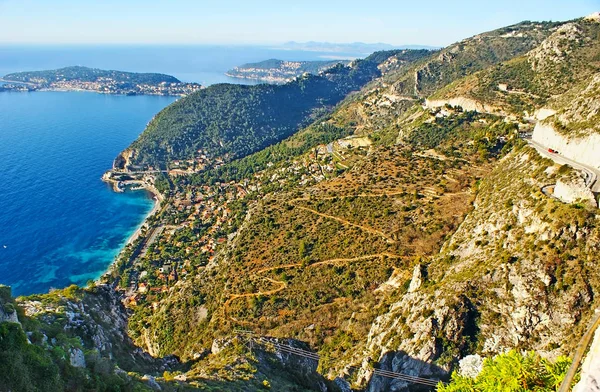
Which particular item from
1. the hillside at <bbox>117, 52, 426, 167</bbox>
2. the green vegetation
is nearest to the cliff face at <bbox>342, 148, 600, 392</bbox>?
the green vegetation

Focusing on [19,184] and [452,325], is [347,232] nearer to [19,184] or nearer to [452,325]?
[452,325]

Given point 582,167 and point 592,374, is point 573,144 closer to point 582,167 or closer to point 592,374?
point 582,167

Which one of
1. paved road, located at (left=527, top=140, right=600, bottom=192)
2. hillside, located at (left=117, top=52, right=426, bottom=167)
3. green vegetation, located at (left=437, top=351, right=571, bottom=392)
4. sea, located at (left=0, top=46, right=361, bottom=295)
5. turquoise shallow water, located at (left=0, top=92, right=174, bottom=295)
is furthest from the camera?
hillside, located at (left=117, top=52, right=426, bottom=167)

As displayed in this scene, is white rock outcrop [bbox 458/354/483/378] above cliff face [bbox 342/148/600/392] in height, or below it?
below

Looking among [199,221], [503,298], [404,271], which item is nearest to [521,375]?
[503,298]

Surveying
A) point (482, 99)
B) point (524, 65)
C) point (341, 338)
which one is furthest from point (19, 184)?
point (524, 65)

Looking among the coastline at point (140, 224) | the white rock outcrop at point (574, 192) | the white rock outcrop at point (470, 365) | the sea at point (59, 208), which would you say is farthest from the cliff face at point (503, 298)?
the sea at point (59, 208)

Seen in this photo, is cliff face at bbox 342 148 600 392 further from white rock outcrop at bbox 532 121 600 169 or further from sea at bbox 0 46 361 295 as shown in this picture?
A: sea at bbox 0 46 361 295
